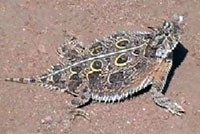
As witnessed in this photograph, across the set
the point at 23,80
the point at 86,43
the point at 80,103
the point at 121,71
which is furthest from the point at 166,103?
the point at 23,80

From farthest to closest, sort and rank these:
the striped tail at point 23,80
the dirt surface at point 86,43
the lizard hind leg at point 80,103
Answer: the striped tail at point 23,80 → the lizard hind leg at point 80,103 → the dirt surface at point 86,43

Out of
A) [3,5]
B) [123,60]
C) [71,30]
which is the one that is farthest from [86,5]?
[123,60]

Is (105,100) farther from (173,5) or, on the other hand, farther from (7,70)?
(173,5)

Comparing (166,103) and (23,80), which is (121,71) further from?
(23,80)

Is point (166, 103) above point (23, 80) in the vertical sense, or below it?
below

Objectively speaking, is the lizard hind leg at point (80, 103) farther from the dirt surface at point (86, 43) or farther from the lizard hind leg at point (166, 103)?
the lizard hind leg at point (166, 103)

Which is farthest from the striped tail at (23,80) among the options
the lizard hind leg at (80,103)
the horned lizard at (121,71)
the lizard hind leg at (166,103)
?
the lizard hind leg at (166,103)
